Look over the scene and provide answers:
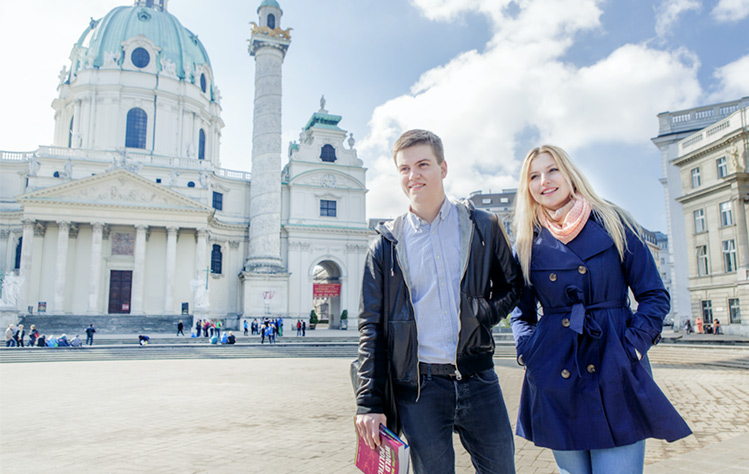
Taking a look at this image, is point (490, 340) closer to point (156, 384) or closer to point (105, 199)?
point (156, 384)

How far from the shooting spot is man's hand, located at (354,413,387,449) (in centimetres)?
262

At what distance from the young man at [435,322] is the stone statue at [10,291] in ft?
141

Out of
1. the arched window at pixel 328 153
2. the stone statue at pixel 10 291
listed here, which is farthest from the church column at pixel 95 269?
the arched window at pixel 328 153

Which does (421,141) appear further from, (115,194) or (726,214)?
(115,194)

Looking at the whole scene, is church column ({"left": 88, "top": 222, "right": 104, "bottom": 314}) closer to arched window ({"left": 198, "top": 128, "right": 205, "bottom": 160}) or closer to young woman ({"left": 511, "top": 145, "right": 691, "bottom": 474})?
arched window ({"left": 198, "top": 128, "right": 205, "bottom": 160})

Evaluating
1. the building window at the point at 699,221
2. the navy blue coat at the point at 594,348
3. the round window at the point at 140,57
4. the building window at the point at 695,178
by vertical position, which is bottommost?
the navy blue coat at the point at 594,348

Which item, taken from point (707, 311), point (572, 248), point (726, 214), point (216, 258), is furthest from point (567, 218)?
point (216, 258)

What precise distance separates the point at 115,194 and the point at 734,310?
152ft

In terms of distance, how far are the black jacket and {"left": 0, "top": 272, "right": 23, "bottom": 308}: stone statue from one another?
1687 inches

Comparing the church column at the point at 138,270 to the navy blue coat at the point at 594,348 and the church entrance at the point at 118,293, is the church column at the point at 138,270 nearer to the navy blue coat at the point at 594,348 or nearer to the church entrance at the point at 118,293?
the church entrance at the point at 118,293

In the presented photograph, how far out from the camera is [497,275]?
3.01 metres

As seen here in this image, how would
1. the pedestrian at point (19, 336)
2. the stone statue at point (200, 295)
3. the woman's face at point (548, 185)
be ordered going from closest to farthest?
the woman's face at point (548, 185) → the pedestrian at point (19, 336) → the stone statue at point (200, 295)

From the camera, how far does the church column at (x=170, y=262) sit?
4428 centimetres

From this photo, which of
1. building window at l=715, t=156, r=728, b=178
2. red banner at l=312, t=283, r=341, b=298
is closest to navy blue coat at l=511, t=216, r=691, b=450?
building window at l=715, t=156, r=728, b=178
